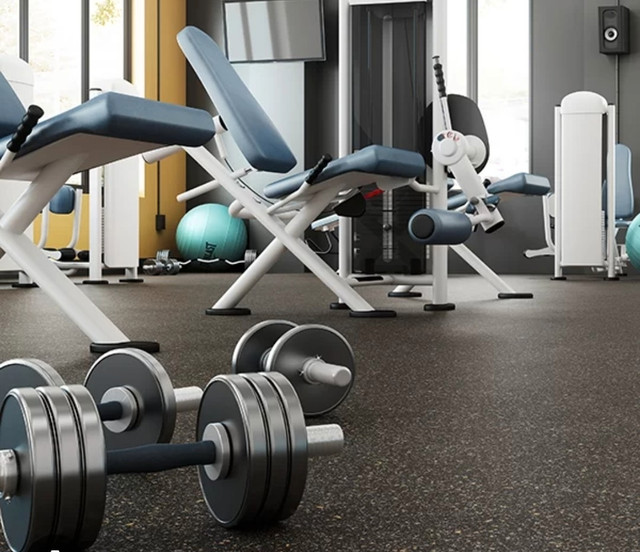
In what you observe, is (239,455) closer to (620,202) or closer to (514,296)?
(514,296)

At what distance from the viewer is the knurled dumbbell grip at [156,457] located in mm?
572

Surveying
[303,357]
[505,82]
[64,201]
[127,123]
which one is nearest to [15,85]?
[64,201]

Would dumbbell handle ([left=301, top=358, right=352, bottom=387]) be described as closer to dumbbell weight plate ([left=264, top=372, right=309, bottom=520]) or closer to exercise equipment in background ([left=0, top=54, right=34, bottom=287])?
dumbbell weight plate ([left=264, top=372, right=309, bottom=520])

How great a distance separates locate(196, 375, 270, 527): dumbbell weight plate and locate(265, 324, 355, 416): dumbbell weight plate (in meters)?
0.30

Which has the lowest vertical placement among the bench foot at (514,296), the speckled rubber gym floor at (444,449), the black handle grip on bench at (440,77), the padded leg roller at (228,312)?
the speckled rubber gym floor at (444,449)

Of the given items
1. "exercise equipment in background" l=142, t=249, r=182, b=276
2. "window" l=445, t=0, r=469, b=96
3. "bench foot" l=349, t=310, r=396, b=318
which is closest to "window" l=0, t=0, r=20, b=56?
"exercise equipment in background" l=142, t=249, r=182, b=276

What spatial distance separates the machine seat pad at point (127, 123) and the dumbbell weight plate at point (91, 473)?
0.99 metres

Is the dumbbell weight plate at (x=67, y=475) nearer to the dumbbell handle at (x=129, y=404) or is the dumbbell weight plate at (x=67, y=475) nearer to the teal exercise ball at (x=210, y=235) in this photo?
the dumbbell handle at (x=129, y=404)

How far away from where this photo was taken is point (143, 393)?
2.52ft

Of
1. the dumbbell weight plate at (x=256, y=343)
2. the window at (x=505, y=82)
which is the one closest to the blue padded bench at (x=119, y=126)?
the dumbbell weight plate at (x=256, y=343)

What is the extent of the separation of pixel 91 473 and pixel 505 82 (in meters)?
6.79

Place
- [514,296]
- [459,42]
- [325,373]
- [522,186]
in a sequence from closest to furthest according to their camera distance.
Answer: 1. [325,373]
2. [514,296]
3. [522,186]
4. [459,42]

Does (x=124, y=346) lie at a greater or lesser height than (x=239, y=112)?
lesser

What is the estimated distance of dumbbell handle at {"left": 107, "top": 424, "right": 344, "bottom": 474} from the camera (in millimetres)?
573
